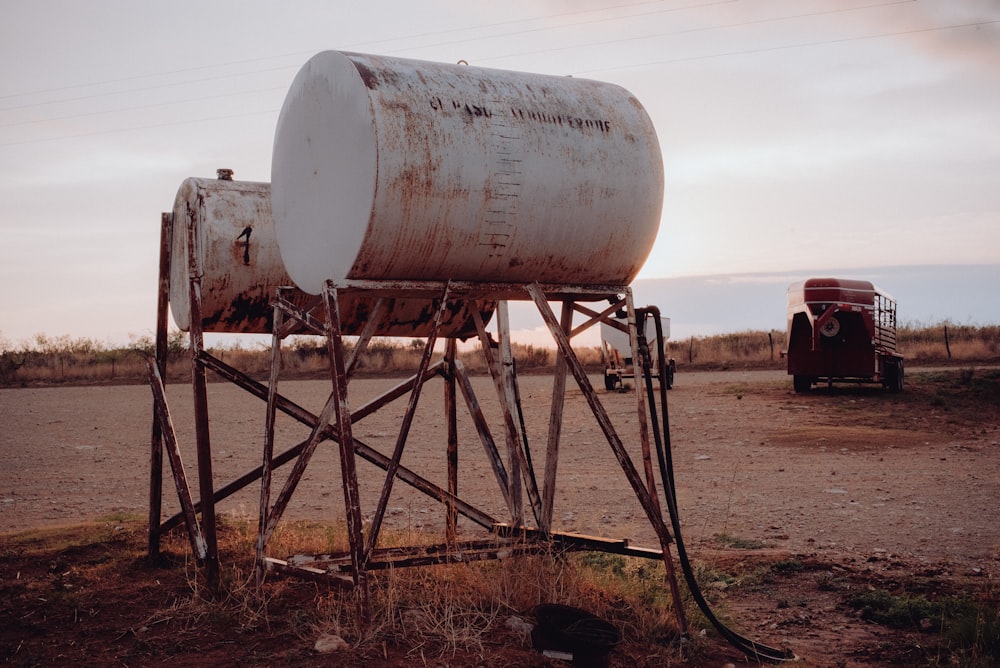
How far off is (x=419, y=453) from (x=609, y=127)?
9.11 metres

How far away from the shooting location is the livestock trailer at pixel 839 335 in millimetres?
20391

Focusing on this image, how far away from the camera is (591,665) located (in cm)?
558

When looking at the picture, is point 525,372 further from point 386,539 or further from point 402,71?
point 402,71

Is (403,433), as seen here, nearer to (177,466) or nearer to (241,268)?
(177,466)

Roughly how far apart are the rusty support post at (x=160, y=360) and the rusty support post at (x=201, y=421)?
1.90ft

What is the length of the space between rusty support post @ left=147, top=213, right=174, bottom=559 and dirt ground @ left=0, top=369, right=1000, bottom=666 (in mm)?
2188

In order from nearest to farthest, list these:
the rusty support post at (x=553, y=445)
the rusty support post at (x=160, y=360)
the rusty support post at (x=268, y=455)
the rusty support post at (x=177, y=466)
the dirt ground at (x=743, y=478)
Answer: the rusty support post at (x=268, y=455) → the rusty support post at (x=553, y=445) → the rusty support post at (x=177, y=466) → the dirt ground at (x=743, y=478) → the rusty support post at (x=160, y=360)

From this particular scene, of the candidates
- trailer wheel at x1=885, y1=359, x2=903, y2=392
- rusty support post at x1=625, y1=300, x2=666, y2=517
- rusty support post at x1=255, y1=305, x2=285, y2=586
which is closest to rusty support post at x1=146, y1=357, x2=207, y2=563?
rusty support post at x1=255, y1=305, x2=285, y2=586

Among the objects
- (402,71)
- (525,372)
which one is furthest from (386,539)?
(525,372)

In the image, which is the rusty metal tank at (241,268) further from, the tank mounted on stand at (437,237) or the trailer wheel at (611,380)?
the trailer wheel at (611,380)

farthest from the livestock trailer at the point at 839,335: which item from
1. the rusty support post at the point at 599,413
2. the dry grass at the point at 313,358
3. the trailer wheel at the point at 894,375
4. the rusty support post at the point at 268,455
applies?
the rusty support post at the point at 268,455

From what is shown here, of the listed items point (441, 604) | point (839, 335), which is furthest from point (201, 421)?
point (839, 335)

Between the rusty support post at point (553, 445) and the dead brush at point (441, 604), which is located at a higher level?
the rusty support post at point (553, 445)

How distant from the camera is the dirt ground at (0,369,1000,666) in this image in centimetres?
789
